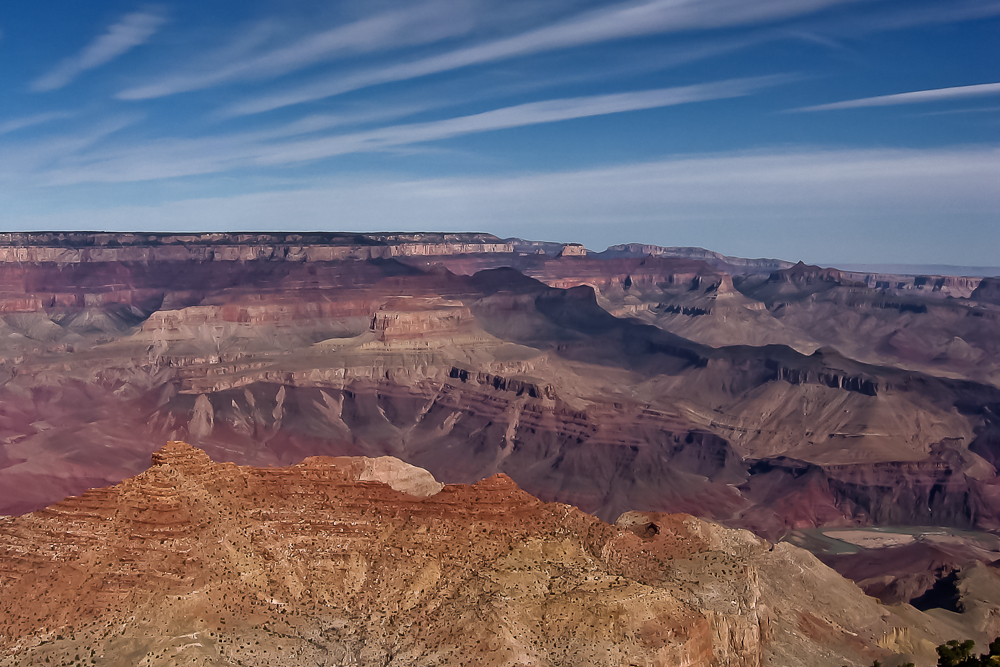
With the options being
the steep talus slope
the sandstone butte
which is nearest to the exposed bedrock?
the steep talus slope

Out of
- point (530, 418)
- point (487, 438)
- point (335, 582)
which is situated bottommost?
point (487, 438)

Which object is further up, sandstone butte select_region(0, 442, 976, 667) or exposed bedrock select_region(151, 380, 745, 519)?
sandstone butte select_region(0, 442, 976, 667)

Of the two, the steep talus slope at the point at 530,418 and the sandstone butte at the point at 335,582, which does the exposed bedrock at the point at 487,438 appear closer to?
the steep talus slope at the point at 530,418

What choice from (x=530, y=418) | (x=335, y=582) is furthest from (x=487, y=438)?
(x=335, y=582)

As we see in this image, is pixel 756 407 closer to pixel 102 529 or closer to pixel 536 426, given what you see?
pixel 536 426

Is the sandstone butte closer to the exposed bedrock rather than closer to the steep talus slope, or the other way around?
the exposed bedrock

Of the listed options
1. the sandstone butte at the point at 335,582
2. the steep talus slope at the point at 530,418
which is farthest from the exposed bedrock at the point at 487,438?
the sandstone butte at the point at 335,582

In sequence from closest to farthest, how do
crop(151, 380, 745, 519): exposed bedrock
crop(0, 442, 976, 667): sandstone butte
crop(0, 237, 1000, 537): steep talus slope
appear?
1. crop(0, 442, 976, 667): sandstone butte
2. crop(0, 237, 1000, 537): steep talus slope
3. crop(151, 380, 745, 519): exposed bedrock

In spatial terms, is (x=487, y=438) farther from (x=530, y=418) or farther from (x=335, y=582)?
(x=335, y=582)
